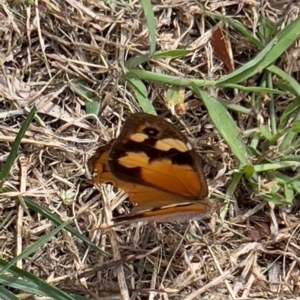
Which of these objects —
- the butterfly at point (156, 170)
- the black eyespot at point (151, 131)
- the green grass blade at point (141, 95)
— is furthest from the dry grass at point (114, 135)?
the black eyespot at point (151, 131)

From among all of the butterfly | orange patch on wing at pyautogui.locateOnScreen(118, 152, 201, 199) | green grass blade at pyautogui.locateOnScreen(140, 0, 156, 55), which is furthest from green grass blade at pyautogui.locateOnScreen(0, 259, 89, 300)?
green grass blade at pyautogui.locateOnScreen(140, 0, 156, 55)

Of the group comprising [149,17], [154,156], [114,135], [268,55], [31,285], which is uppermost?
[149,17]

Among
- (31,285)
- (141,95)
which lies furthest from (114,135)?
(31,285)

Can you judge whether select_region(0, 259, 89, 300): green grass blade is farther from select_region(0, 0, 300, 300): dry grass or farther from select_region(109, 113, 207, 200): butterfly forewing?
select_region(109, 113, 207, 200): butterfly forewing

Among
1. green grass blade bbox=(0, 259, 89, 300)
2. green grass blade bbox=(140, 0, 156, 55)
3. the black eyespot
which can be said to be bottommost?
green grass blade bbox=(0, 259, 89, 300)

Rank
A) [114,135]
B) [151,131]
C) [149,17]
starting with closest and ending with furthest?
[151,131], [149,17], [114,135]

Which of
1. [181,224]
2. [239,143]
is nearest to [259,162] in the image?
[239,143]

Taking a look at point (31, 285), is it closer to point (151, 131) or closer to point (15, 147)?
point (15, 147)
